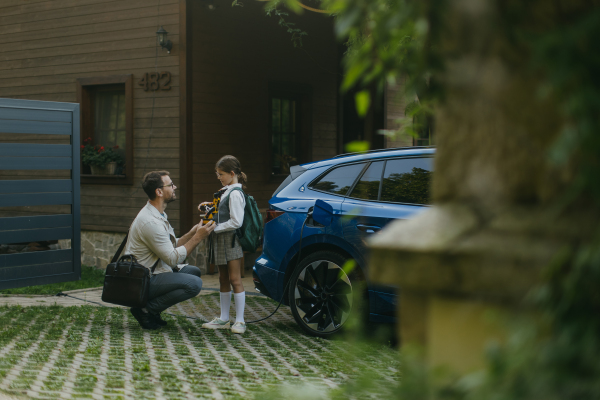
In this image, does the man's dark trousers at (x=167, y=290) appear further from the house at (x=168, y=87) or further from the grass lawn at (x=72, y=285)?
the house at (x=168, y=87)

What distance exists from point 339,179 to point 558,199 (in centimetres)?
504

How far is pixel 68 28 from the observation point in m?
11.9

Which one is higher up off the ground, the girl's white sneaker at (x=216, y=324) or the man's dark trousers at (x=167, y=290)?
the man's dark trousers at (x=167, y=290)

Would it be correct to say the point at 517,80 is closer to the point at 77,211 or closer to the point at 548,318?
the point at 548,318

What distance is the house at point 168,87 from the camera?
34.7 feet

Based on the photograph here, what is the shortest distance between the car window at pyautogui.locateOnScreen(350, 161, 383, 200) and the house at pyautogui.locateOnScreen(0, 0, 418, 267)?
4.89 m

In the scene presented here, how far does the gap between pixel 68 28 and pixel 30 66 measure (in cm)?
124

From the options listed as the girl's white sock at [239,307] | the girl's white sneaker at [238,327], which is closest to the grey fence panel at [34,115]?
the girl's white sock at [239,307]

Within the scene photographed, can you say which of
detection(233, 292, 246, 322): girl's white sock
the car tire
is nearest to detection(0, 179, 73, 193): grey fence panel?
detection(233, 292, 246, 322): girl's white sock

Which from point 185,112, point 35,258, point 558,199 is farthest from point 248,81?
point 558,199

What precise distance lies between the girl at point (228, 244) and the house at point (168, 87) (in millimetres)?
3789

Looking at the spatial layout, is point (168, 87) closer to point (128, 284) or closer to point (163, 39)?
point (163, 39)

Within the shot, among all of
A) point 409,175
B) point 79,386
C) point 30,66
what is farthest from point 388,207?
point 30,66

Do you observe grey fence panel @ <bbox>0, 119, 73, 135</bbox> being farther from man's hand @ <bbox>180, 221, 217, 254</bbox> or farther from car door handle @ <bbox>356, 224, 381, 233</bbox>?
car door handle @ <bbox>356, 224, 381, 233</bbox>
